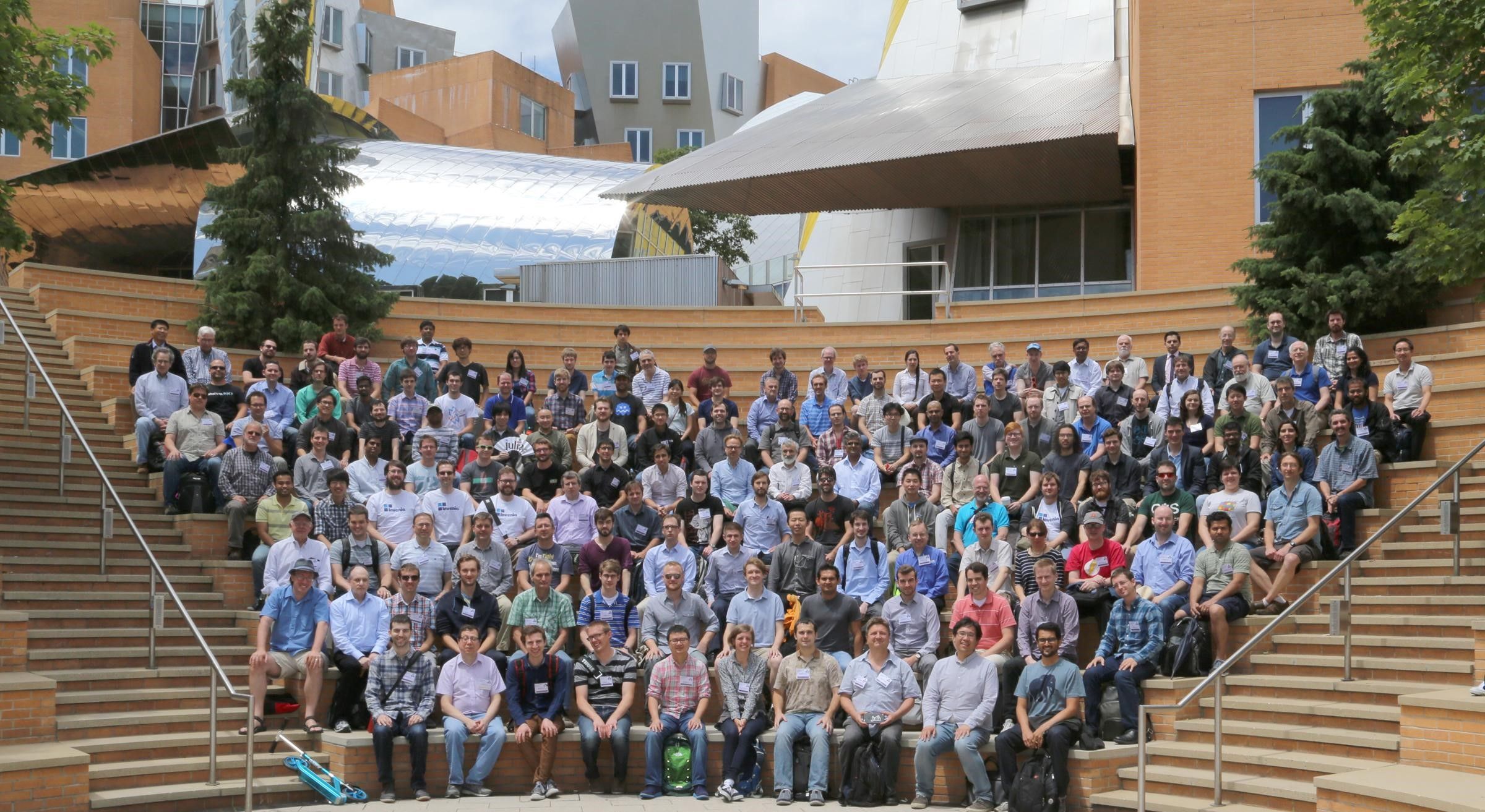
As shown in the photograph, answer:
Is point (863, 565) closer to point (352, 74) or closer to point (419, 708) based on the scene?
point (419, 708)

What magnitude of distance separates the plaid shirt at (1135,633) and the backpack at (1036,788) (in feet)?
4.13

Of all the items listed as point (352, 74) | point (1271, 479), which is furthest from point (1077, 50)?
point (352, 74)

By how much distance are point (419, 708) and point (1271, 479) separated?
25.5ft

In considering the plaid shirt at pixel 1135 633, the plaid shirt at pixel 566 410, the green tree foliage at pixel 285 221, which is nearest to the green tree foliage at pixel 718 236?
the green tree foliage at pixel 285 221

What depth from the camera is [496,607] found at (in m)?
12.6

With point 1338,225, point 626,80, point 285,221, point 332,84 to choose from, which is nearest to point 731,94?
point 626,80

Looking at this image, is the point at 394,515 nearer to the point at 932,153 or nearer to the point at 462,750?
the point at 462,750

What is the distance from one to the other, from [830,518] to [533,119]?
175 feet

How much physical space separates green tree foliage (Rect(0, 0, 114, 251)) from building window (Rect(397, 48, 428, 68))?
55.2m

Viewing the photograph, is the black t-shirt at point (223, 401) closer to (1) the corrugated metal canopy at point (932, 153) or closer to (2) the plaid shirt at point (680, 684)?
(2) the plaid shirt at point (680, 684)

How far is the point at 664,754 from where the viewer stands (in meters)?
11.9

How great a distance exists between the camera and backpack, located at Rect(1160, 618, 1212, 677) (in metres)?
11.7

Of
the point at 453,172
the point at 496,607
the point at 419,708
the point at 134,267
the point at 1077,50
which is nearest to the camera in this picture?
the point at 419,708

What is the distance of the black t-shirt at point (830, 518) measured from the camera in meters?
13.8
